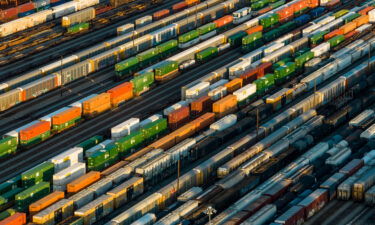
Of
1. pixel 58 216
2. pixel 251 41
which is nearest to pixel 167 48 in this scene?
pixel 251 41

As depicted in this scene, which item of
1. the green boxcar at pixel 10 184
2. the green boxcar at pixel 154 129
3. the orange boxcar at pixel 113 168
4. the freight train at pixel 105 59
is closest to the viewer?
the green boxcar at pixel 10 184

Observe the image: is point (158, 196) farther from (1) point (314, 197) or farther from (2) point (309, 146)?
(2) point (309, 146)

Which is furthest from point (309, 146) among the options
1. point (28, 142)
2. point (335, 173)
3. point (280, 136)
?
point (28, 142)

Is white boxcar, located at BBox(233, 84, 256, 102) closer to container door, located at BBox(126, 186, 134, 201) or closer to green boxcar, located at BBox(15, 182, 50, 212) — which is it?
container door, located at BBox(126, 186, 134, 201)

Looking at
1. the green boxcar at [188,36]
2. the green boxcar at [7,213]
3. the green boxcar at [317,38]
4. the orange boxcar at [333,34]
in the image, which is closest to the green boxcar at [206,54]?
the green boxcar at [188,36]

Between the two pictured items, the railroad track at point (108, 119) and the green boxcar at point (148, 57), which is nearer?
the railroad track at point (108, 119)

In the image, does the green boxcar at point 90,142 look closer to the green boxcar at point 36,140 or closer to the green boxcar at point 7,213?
the green boxcar at point 36,140
